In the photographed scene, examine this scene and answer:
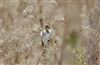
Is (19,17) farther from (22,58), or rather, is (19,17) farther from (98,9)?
(98,9)

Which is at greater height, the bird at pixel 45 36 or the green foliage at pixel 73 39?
the bird at pixel 45 36

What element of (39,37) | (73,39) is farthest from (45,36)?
(73,39)

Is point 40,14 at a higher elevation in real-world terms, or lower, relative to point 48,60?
higher

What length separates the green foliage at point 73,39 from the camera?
4.21 m

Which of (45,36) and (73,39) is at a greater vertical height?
(45,36)

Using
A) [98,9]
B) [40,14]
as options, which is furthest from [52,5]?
[98,9]

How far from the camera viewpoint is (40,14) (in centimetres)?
416

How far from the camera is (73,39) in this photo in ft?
14.4

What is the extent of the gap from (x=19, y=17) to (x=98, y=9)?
2.07ft

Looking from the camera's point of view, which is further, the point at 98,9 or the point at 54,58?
the point at 54,58

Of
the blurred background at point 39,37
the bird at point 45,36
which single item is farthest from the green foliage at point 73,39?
the bird at point 45,36

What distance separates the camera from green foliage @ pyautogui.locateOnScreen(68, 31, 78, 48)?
4.21 meters

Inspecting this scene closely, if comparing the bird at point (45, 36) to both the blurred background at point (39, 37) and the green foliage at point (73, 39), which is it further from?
the green foliage at point (73, 39)

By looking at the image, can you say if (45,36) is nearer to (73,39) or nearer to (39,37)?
(39,37)
